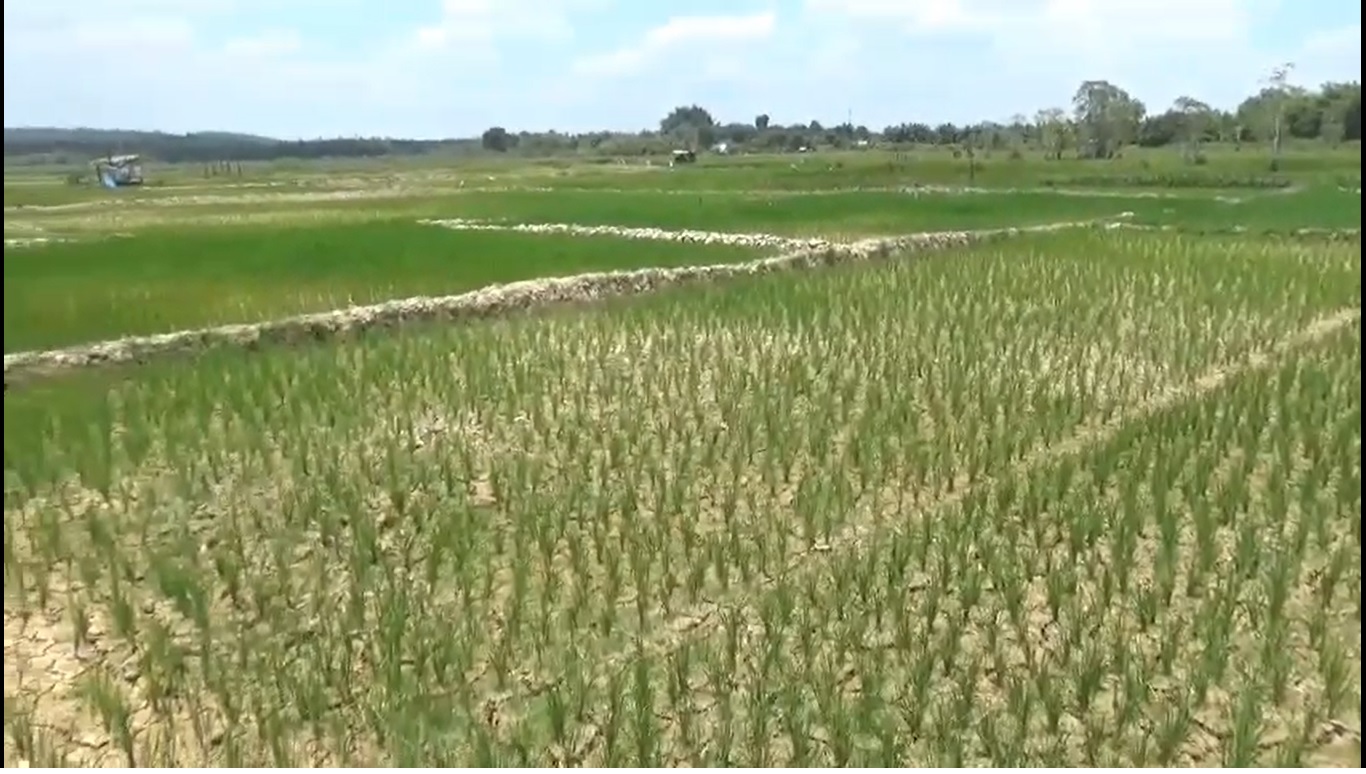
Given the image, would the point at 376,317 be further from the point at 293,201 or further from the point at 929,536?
the point at 293,201

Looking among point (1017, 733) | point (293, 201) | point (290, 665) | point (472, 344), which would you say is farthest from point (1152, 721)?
point (293, 201)

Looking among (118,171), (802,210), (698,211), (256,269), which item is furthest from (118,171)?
(256,269)

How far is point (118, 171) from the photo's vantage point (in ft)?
111

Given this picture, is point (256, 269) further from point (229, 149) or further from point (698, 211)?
point (229, 149)

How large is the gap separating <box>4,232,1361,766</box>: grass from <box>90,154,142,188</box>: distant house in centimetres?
2917

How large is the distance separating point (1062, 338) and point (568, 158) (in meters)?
42.7

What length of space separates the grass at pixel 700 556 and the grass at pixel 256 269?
5.32ft

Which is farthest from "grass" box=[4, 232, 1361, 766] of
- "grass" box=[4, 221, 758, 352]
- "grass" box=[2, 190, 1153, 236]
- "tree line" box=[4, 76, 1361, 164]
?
"tree line" box=[4, 76, 1361, 164]

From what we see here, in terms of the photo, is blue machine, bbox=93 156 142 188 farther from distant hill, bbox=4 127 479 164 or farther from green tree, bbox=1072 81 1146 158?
green tree, bbox=1072 81 1146 158

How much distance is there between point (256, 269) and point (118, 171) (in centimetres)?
2608

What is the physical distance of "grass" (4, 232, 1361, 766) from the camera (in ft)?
9.88

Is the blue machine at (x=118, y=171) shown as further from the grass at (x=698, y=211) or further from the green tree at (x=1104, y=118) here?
the green tree at (x=1104, y=118)

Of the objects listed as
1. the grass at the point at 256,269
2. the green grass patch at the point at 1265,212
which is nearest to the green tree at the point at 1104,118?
the green grass patch at the point at 1265,212

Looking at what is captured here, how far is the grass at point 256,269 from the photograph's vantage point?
8602mm
